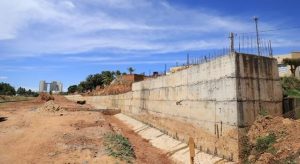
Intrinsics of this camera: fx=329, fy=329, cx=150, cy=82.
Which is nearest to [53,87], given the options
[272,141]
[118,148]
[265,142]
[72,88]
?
[72,88]

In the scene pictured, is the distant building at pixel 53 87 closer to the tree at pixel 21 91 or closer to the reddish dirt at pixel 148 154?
the tree at pixel 21 91

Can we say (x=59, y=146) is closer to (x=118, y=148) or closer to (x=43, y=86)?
(x=118, y=148)

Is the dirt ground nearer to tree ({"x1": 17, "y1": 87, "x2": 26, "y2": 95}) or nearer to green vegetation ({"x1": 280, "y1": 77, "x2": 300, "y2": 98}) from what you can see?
green vegetation ({"x1": 280, "y1": 77, "x2": 300, "y2": 98})

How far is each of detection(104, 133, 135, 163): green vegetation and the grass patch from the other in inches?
271

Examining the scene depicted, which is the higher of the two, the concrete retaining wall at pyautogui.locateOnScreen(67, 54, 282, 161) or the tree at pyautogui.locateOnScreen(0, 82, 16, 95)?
the tree at pyautogui.locateOnScreen(0, 82, 16, 95)

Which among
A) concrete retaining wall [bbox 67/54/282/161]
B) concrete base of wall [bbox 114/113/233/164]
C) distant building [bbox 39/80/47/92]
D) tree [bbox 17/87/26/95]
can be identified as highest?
distant building [bbox 39/80/47/92]

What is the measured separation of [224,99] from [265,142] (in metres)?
2.89

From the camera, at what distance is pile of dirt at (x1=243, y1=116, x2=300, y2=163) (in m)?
11.6

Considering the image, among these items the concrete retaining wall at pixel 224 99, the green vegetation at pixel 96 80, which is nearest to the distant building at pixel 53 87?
the green vegetation at pixel 96 80

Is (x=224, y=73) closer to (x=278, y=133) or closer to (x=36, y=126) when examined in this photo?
(x=278, y=133)

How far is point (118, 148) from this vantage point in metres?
19.3

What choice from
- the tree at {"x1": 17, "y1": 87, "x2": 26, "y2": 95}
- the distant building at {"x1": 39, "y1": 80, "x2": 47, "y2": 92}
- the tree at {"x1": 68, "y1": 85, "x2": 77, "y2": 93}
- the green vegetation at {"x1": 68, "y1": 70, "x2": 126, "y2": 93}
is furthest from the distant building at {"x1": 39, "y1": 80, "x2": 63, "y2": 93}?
the green vegetation at {"x1": 68, "y1": 70, "x2": 126, "y2": 93}

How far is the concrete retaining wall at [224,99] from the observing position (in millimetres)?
14383

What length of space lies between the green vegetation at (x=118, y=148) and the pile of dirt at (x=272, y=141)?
21.8 feet
